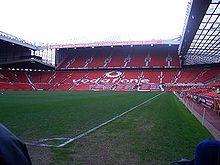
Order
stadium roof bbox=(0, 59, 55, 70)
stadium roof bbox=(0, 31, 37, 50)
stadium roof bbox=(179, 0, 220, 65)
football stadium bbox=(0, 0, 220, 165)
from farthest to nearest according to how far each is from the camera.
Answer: stadium roof bbox=(0, 59, 55, 70) < stadium roof bbox=(0, 31, 37, 50) < stadium roof bbox=(179, 0, 220, 65) < football stadium bbox=(0, 0, 220, 165)

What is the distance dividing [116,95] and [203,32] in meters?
11.3

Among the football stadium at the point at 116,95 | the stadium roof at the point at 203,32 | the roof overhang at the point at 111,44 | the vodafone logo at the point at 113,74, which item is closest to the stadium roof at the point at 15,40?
the football stadium at the point at 116,95

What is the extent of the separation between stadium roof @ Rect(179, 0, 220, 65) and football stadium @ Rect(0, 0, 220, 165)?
0.09 meters

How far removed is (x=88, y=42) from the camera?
6200 centimetres

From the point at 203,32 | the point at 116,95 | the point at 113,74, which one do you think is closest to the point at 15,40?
the point at 113,74

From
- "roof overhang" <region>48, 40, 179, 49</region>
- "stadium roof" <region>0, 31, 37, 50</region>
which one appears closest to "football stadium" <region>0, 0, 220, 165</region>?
"stadium roof" <region>0, 31, 37, 50</region>

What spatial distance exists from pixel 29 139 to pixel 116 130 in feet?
9.04

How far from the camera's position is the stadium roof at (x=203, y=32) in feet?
71.9

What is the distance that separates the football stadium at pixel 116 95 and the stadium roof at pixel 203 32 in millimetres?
89

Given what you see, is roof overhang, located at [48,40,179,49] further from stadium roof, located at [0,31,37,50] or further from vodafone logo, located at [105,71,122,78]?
stadium roof, located at [0,31,37,50]

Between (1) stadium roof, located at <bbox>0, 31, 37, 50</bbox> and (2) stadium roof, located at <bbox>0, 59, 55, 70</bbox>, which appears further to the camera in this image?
(2) stadium roof, located at <bbox>0, 59, 55, 70</bbox>

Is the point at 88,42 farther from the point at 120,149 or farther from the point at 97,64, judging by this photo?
the point at 120,149

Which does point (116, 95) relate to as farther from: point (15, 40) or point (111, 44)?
point (111, 44)

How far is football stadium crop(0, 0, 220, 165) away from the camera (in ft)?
22.4
